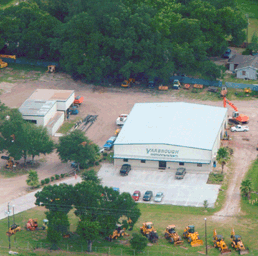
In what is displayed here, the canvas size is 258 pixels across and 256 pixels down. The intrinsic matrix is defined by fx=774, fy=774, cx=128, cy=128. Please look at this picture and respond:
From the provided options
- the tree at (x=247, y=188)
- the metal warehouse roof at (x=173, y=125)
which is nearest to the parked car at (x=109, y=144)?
the metal warehouse roof at (x=173, y=125)

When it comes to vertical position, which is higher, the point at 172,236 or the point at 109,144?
the point at 172,236

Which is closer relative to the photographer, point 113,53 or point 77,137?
point 77,137

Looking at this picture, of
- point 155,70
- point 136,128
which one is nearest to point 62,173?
point 136,128

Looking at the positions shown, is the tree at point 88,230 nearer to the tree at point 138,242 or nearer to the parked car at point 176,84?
the tree at point 138,242

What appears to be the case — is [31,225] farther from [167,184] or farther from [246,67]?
[246,67]

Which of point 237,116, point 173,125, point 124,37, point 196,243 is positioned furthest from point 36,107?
point 196,243

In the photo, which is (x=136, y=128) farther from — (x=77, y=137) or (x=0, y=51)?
(x=0, y=51)
